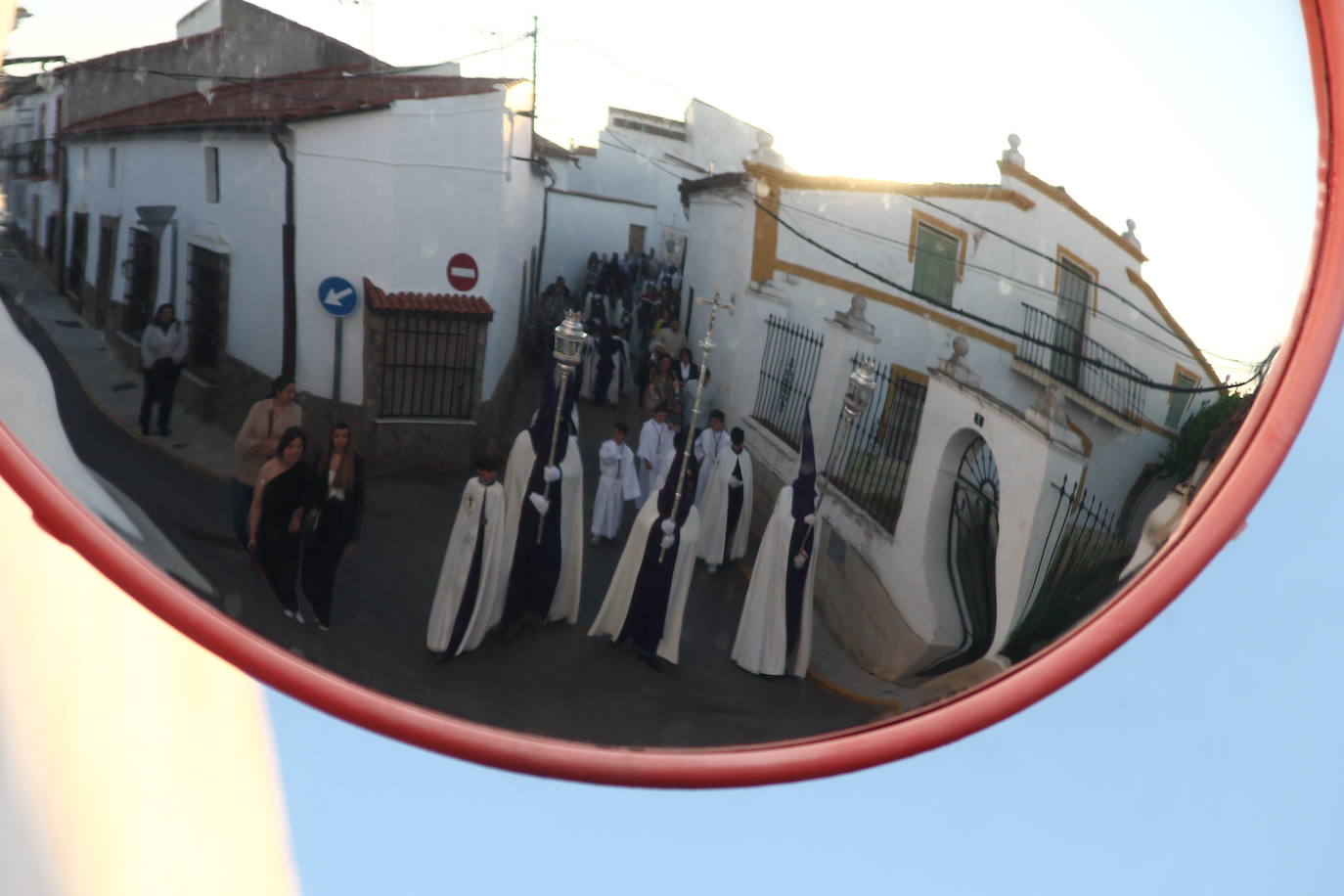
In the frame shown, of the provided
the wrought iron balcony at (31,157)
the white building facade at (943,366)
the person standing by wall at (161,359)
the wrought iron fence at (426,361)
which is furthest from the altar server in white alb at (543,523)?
the wrought iron balcony at (31,157)

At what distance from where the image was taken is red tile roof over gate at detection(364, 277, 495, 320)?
1.18m

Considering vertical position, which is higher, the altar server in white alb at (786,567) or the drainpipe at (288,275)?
the drainpipe at (288,275)

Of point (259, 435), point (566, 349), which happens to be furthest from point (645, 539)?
point (259, 435)

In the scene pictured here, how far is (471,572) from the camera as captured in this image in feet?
4.16

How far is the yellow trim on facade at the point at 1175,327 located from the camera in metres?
1.29

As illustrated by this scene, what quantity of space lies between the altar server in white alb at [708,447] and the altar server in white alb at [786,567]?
0.10 m

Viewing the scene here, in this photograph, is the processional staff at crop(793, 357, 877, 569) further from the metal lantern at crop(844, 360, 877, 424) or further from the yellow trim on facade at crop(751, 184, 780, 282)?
the yellow trim on facade at crop(751, 184, 780, 282)

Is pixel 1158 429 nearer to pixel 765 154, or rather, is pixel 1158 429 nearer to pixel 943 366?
pixel 943 366

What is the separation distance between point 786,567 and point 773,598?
42 mm

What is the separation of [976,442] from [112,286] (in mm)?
1117

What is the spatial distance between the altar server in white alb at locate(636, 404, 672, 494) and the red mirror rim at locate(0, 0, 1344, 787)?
415 mm

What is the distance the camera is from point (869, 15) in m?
1.21

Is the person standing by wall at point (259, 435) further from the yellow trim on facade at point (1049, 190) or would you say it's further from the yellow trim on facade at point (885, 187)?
the yellow trim on facade at point (1049, 190)

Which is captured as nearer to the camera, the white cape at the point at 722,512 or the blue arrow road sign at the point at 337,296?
the blue arrow road sign at the point at 337,296
